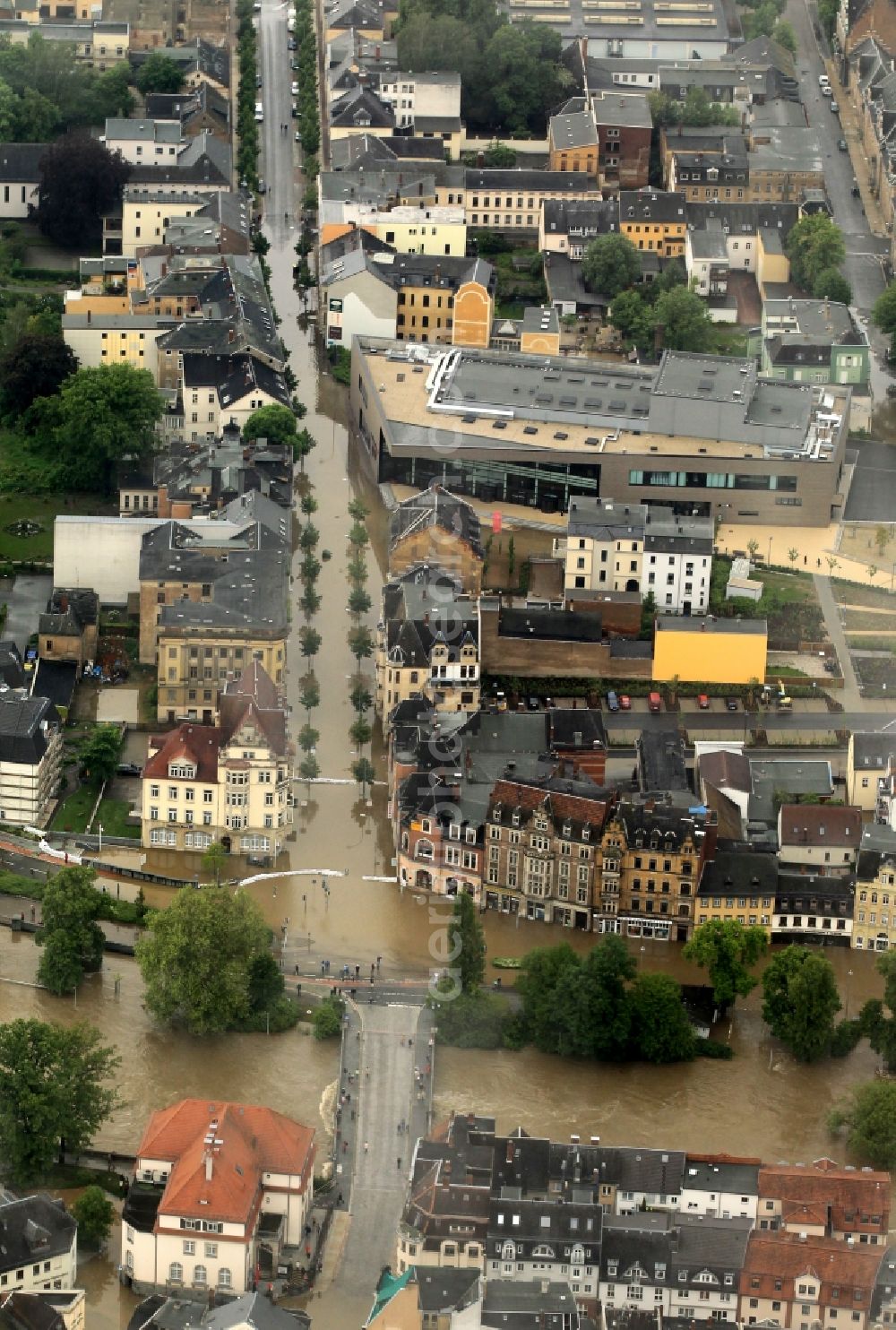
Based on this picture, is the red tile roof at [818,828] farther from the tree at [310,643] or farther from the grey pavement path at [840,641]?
the tree at [310,643]

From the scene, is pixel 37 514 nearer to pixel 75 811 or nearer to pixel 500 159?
pixel 75 811

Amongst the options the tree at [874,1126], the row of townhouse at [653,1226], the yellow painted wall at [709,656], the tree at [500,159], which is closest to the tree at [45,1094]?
the row of townhouse at [653,1226]

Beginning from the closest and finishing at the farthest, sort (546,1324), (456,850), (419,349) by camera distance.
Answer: (546,1324), (456,850), (419,349)

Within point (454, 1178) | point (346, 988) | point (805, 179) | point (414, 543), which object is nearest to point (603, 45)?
point (805, 179)

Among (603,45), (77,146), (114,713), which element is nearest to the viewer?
(114,713)

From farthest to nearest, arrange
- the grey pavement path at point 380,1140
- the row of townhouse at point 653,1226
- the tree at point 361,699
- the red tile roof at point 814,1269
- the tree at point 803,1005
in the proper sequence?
the tree at point 361,699 → the tree at point 803,1005 → the grey pavement path at point 380,1140 → the row of townhouse at point 653,1226 → the red tile roof at point 814,1269

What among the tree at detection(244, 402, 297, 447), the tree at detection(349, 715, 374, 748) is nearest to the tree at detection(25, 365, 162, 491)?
the tree at detection(244, 402, 297, 447)

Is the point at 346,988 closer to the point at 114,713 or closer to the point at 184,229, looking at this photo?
the point at 114,713
